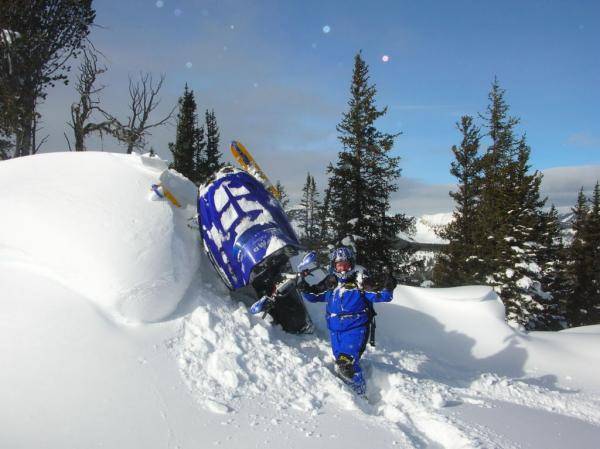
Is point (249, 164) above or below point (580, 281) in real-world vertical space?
above

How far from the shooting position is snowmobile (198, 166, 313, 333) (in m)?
4.77

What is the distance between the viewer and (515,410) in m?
3.99

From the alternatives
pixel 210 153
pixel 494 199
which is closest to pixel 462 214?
pixel 494 199

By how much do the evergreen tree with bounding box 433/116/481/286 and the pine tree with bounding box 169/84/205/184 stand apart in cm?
1569

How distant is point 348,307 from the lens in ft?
15.8

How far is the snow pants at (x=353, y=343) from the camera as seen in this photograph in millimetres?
4514

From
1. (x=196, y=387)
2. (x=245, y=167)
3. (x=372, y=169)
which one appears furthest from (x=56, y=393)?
(x=372, y=169)

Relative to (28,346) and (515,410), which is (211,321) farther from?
(515,410)

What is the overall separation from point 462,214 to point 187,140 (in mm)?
17403

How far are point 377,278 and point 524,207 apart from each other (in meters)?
14.4

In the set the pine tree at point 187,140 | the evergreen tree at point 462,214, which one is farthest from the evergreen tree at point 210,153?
the evergreen tree at point 462,214

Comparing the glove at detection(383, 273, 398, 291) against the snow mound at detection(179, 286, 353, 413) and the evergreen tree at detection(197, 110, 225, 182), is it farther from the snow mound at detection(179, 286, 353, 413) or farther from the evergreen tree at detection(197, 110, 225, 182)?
the evergreen tree at detection(197, 110, 225, 182)

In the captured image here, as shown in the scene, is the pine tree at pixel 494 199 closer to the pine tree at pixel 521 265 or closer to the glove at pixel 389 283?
the pine tree at pixel 521 265

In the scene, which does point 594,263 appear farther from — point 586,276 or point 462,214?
point 462,214
